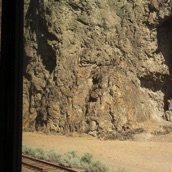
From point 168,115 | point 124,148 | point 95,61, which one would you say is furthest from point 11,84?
point 168,115

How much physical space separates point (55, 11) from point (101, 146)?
26.2ft

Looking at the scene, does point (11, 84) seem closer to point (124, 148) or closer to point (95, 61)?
point (124, 148)

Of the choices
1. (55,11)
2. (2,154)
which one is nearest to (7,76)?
(2,154)

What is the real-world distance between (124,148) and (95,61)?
5658 millimetres

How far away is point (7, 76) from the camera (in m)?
1.27

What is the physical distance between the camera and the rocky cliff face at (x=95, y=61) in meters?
15.8

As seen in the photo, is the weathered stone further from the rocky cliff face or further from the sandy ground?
the sandy ground

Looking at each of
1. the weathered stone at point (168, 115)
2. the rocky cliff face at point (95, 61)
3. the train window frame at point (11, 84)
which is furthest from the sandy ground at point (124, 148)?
the train window frame at point (11, 84)

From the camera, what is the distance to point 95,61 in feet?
54.6

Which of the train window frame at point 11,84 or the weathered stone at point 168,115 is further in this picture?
the weathered stone at point 168,115

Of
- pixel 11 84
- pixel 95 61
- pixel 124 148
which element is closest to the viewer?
pixel 11 84

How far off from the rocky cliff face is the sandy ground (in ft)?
4.98

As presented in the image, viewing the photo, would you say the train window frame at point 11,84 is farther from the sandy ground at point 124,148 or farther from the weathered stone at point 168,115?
the weathered stone at point 168,115

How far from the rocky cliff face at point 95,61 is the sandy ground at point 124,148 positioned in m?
1.52
